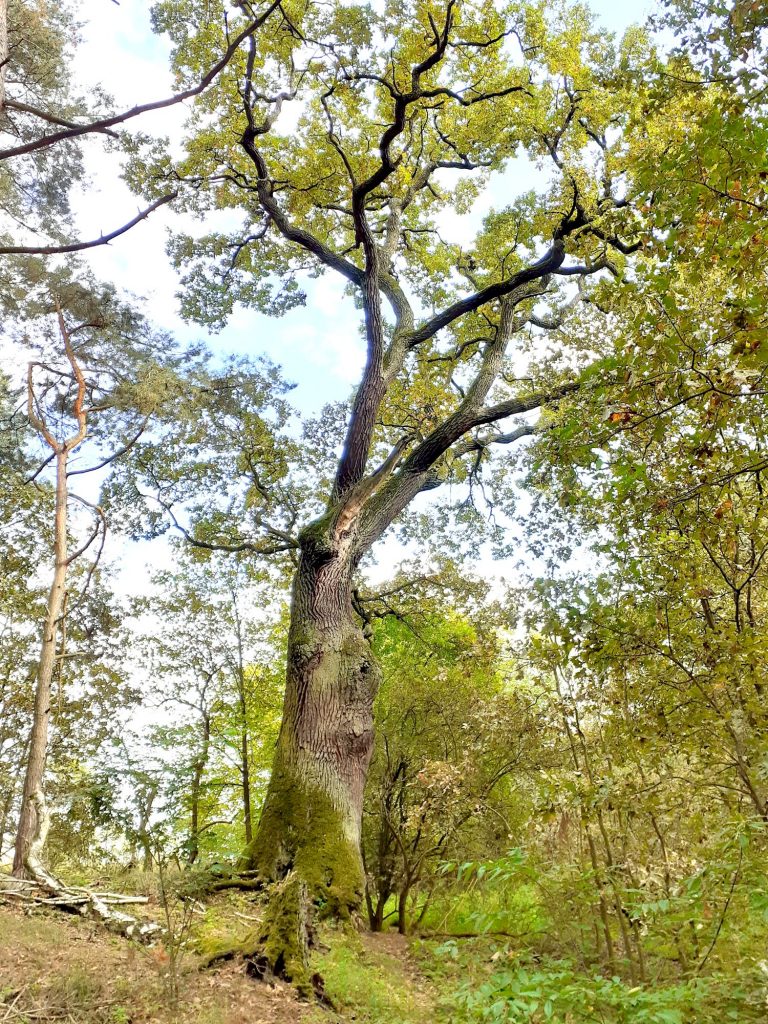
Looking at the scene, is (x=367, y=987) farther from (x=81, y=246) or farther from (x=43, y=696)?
(x=43, y=696)

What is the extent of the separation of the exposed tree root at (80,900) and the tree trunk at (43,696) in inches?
30.5

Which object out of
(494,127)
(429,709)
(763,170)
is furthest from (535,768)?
(494,127)

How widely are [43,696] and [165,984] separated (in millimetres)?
7543

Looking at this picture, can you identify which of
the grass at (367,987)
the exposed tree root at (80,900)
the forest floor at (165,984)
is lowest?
the grass at (367,987)

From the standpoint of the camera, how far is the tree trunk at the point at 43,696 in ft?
28.8

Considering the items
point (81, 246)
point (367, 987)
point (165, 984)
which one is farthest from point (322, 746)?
point (81, 246)

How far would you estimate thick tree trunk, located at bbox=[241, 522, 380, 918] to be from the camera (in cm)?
576

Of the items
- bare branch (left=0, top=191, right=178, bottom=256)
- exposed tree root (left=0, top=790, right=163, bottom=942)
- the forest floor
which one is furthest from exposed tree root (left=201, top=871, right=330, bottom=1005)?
bare branch (left=0, top=191, right=178, bottom=256)

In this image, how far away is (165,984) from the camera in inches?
142

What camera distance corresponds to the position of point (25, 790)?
9.23 metres

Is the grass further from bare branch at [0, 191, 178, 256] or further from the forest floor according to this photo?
bare branch at [0, 191, 178, 256]

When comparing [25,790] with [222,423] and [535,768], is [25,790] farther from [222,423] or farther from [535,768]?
[535,768]

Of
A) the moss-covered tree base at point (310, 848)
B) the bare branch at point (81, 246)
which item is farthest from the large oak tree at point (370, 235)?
the bare branch at point (81, 246)

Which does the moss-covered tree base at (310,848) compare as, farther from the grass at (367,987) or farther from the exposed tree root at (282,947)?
the exposed tree root at (282,947)
